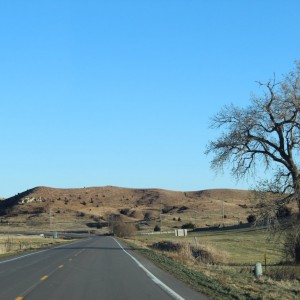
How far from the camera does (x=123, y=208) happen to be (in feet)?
587

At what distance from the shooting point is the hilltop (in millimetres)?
153500

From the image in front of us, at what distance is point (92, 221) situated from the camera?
160625mm

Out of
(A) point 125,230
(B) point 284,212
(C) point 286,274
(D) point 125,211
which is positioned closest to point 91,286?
(C) point 286,274

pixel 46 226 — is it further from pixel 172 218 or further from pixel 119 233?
pixel 119 233

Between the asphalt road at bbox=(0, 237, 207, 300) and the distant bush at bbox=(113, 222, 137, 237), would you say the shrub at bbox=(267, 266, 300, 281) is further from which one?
the distant bush at bbox=(113, 222, 137, 237)

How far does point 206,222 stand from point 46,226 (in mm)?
47260

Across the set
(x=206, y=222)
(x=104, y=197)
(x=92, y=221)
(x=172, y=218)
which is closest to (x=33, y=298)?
(x=206, y=222)

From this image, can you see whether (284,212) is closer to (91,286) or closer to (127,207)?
(91,286)

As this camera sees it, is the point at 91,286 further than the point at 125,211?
No

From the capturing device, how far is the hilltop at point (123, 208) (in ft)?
504

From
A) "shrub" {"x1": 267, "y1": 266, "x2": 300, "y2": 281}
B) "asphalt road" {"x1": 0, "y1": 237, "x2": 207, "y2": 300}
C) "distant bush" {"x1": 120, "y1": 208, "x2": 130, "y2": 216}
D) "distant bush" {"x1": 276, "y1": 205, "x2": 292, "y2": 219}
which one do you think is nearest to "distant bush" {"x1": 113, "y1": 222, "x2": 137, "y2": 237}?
"distant bush" {"x1": 120, "y1": 208, "x2": 130, "y2": 216}

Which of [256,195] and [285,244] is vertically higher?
[256,195]

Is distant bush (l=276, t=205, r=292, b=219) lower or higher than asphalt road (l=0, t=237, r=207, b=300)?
higher

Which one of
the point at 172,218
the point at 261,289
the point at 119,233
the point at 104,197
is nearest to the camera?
the point at 261,289
